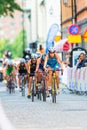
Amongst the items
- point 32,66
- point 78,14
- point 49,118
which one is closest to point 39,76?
point 32,66

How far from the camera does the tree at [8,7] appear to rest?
181ft

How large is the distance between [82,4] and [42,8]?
115 ft

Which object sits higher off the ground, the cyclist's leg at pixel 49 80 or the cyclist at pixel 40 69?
the cyclist at pixel 40 69

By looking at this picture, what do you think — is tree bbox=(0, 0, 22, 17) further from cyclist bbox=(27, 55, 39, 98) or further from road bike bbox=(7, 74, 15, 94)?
cyclist bbox=(27, 55, 39, 98)

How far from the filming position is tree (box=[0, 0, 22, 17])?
181 feet

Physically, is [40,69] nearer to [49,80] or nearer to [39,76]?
[39,76]

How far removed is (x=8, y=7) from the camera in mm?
56156

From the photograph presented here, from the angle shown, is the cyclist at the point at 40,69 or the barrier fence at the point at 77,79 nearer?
the cyclist at the point at 40,69

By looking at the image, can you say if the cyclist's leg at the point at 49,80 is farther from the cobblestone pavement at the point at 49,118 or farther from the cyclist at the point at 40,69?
the cobblestone pavement at the point at 49,118

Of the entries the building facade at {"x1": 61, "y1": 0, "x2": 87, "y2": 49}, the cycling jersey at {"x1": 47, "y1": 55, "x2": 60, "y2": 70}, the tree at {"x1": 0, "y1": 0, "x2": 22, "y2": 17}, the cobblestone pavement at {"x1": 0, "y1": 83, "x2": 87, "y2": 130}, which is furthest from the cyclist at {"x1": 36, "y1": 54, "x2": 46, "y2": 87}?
the tree at {"x1": 0, "y1": 0, "x2": 22, "y2": 17}

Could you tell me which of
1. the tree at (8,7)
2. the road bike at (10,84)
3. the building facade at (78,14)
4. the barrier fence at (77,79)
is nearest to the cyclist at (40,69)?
the barrier fence at (77,79)

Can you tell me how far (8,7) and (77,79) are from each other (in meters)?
22.0

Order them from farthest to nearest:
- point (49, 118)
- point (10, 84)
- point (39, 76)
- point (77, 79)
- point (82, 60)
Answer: point (10, 84)
point (77, 79)
point (82, 60)
point (39, 76)
point (49, 118)

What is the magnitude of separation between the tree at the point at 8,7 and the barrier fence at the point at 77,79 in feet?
57.2
